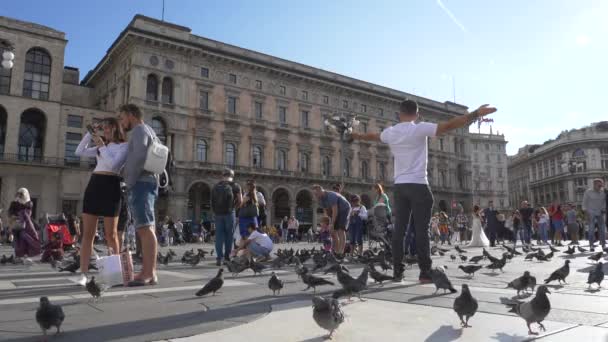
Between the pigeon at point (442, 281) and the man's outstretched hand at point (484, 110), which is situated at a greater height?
the man's outstretched hand at point (484, 110)

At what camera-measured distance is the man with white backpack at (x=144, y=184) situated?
3.95 metres

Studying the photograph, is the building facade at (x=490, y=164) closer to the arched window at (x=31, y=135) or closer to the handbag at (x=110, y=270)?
the arched window at (x=31, y=135)

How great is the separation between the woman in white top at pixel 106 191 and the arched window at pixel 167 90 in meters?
29.6

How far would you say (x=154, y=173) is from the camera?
4117 mm

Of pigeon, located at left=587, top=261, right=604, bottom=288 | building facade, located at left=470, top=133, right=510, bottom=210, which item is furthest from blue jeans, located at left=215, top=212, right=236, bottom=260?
building facade, located at left=470, top=133, right=510, bottom=210

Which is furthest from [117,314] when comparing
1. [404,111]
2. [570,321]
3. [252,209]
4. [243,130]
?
[243,130]

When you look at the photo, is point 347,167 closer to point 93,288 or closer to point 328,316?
point 93,288

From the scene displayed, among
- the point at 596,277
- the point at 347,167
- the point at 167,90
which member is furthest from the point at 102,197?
the point at 347,167

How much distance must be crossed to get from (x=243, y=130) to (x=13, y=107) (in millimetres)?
15808

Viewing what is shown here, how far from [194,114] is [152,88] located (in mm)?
3502

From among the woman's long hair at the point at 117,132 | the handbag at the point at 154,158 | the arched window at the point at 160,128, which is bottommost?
the handbag at the point at 154,158

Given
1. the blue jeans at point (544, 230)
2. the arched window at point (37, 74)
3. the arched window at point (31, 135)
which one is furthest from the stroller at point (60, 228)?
the arched window at point (37, 74)

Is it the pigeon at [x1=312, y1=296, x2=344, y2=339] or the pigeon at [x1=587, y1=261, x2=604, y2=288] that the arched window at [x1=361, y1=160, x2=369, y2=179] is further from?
the pigeon at [x1=312, y1=296, x2=344, y2=339]

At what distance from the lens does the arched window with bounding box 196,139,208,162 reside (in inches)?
1337
